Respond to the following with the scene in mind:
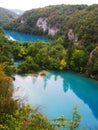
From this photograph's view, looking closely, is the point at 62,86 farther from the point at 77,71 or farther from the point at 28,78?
the point at 77,71

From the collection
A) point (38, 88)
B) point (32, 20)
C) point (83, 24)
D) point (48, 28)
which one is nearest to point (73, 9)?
point (48, 28)

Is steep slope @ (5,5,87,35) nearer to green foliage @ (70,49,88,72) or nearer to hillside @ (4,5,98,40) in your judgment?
hillside @ (4,5,98,40)

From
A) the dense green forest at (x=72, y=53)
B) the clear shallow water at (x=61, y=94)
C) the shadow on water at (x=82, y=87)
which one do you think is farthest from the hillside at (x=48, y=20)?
the clear shallow water at (x=61, y=94)

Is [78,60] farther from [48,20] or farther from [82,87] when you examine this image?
[48,20]

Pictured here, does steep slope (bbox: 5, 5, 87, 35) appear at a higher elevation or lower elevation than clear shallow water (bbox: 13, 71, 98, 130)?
lower

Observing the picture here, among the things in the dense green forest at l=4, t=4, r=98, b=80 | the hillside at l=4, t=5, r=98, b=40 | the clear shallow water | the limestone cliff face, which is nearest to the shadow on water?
the clear shallow water

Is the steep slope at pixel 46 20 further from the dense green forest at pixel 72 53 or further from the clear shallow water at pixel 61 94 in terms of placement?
the clear shallow water at pixel 61 94
